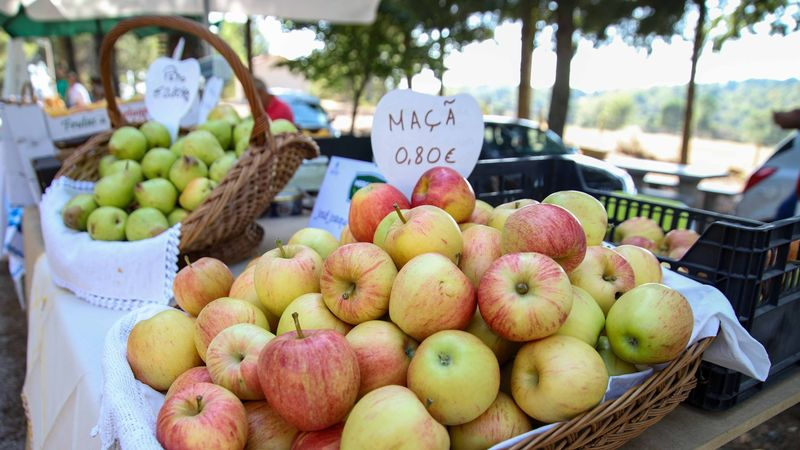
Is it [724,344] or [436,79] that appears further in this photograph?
[436,79]

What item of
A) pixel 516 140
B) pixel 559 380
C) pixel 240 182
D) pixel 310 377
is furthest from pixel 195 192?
pixel 516 140

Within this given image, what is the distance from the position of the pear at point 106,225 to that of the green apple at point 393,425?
1.60m

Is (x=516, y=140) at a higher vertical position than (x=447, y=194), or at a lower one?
lower

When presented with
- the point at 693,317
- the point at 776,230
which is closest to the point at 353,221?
the point at 693,317

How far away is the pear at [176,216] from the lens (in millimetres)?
2172

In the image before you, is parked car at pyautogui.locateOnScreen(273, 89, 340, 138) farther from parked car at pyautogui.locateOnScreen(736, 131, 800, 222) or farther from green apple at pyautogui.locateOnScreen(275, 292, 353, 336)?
green apple at pyautogui.locateOnScreen(275, 292, 353, 336)

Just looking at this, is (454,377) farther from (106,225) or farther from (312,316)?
(106,225)

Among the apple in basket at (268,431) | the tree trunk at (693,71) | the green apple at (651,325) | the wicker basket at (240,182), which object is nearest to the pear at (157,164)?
the wicker basket at (240,182)

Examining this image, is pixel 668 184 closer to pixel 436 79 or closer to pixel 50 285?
pixel 436 79

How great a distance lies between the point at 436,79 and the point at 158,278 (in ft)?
31.2

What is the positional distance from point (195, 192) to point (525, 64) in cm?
851

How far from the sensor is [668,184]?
318 inches

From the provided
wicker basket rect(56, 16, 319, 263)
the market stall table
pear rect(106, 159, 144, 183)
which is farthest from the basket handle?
the market stall table

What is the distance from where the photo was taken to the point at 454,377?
925 mm
